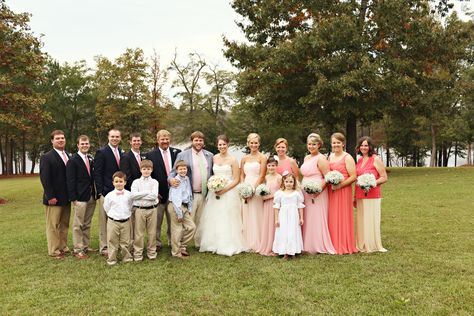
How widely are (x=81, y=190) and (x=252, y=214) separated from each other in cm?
338

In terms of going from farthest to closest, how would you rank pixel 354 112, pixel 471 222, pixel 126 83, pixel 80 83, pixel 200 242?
pixel 80 83
pixel 126 83
pixel 354 112
pixel 471 222
pixel 200 242

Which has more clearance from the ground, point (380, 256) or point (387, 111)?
point (387, 111)

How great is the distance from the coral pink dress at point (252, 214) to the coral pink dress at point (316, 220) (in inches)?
→ 36.3

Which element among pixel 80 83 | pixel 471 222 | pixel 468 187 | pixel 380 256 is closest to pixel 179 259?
pixel 380 256

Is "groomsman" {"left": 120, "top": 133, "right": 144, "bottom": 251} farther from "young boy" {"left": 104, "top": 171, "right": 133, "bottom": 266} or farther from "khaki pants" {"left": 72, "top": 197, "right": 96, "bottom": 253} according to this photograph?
"khaki pants" {"left": 72, "top": 197, "right": 96, "bottom": 253}

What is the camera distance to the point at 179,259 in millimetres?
7957

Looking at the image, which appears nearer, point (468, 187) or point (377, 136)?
point (468, 187)

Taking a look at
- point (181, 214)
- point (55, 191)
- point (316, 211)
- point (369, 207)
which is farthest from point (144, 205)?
point (369, 207)

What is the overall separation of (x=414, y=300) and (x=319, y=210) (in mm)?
2869

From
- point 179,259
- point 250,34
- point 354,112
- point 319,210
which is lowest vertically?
point 179,259

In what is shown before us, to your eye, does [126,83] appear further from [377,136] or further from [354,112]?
[377,136]

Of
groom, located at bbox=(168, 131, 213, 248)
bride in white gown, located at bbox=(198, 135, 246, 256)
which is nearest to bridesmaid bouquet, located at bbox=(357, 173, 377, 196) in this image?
bride in white gown, located at bbox=(198, 135, 246, 256)

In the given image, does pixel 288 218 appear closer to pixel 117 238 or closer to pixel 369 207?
pixel 369 207

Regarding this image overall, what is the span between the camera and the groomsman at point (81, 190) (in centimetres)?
814
